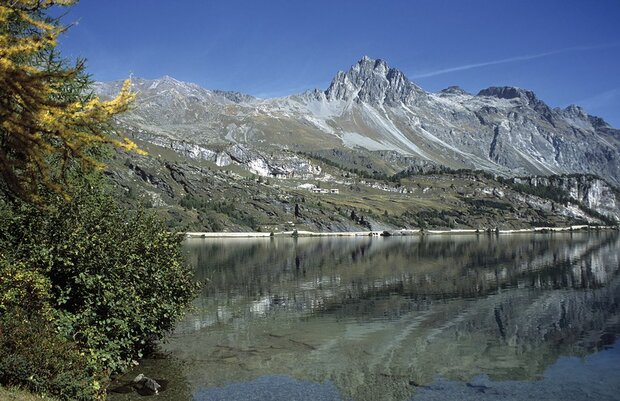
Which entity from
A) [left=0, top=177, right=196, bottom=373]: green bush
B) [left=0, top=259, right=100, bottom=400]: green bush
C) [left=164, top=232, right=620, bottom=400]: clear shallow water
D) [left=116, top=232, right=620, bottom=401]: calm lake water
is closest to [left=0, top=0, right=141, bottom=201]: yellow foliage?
[left=0, top=259, right=100, bottom=400]: green bush

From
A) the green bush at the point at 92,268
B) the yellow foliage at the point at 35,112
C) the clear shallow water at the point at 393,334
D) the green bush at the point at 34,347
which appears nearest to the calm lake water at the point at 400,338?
the clear shallow water at the point at 393,334

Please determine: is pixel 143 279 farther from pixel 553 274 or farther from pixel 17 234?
pixel 553 274

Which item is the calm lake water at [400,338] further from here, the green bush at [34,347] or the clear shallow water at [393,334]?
the green bush at [34,347]

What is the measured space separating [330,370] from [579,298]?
195 ft

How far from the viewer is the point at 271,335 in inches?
2163

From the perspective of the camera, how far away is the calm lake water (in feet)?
126

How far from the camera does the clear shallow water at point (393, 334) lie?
39.0 meters

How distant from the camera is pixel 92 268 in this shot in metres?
33.3

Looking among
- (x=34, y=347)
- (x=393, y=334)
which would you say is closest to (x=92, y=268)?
(x=34, y=347)

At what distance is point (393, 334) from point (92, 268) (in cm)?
3475

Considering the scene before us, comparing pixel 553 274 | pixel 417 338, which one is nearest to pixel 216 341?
pixel 417 338

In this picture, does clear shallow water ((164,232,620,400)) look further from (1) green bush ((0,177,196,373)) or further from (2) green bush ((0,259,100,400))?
(2) green bush ((0,259,100,400))

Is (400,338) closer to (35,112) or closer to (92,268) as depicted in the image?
(92,268)

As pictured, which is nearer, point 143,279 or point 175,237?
point 143,279
